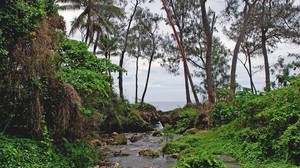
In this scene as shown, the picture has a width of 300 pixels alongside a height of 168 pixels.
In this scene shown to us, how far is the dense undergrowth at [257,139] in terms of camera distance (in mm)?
9060

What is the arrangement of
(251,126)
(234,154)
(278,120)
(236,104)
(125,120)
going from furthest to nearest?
(125,120), (236,104), (251,126), (234,154), (278,120)

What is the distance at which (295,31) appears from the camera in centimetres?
2588

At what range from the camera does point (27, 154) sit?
7773 millimetres

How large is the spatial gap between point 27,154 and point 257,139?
6790 millimetres

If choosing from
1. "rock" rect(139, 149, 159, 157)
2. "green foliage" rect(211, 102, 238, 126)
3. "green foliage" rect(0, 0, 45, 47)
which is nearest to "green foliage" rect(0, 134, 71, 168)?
"green foliage" rect(0, 0, 45, 47)

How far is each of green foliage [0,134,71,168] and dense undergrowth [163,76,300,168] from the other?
2920 millimetres

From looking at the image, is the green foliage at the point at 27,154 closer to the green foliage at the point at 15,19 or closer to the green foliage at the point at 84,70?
the green foliage at the point at 84,70

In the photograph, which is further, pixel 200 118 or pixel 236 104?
pixel 200 118

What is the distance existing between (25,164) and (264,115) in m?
7.16

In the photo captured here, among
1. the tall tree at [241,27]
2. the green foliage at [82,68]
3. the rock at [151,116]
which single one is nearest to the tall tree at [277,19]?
the tall tree at [241,27]

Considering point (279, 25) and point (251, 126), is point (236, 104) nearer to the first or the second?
point (251, 126)

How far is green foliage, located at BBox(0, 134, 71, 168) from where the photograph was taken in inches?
288

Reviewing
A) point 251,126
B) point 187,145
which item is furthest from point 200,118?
point 251,126

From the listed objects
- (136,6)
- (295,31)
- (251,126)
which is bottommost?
(251,126)
